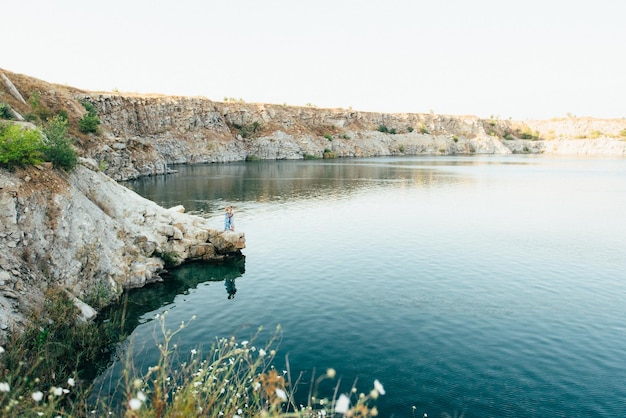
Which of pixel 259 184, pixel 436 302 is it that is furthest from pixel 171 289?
pixel 259 184

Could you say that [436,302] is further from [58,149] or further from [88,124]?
[88,124]

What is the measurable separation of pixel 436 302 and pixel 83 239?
19.6m

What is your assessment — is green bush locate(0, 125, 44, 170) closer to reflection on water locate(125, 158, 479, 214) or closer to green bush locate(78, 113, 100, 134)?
reflection on water locate(125, 158, 479, 214)

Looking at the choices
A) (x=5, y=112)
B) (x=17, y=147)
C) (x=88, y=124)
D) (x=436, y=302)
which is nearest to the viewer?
(x=17, y=147)

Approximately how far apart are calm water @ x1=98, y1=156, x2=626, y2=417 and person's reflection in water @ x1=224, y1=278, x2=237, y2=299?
0.16 metres

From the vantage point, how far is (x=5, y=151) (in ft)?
68.3

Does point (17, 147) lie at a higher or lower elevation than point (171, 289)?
higher

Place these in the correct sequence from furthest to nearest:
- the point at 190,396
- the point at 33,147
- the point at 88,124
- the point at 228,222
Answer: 1. the point at 88,124
2. the point at 228,222
3. the point at 33,147
4. the point at 190,396

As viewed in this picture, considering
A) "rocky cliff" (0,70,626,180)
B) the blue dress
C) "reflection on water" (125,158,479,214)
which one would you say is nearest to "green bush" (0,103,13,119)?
the blue dress

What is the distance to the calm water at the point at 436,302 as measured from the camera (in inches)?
595

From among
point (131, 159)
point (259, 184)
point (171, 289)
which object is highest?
point (131, 159)

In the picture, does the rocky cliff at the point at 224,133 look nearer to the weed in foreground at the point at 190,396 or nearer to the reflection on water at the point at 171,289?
the reflection on water at the point at 171,289

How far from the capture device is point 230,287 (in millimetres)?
25734

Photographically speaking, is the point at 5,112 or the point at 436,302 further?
the point at 5,112
